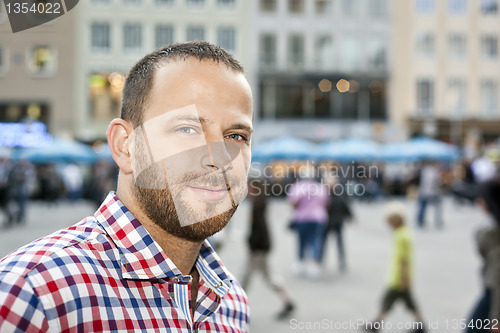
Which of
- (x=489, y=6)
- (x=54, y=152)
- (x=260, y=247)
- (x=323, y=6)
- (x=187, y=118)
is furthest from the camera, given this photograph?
(x=489, y=6)

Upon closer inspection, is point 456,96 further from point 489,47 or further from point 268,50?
point 268,50

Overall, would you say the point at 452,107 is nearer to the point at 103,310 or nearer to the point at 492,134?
the point at 492,134

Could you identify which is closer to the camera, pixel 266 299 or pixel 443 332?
pixel 443 332

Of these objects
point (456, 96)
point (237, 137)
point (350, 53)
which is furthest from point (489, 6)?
point (237, 137)

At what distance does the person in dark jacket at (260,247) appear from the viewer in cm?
570

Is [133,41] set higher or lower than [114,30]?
lower

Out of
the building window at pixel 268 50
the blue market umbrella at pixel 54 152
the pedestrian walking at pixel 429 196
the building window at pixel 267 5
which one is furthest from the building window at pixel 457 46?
the blue market umbrella at pixel 54 152

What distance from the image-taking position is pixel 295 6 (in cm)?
2766

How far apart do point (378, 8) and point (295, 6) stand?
518 cm

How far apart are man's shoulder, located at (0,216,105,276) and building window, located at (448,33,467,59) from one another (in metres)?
32.1

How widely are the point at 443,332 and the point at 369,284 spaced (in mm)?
2075

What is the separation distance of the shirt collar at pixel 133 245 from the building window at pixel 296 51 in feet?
94.2

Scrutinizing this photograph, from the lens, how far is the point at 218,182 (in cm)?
109

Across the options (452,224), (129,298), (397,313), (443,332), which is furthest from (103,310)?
(452,224)
